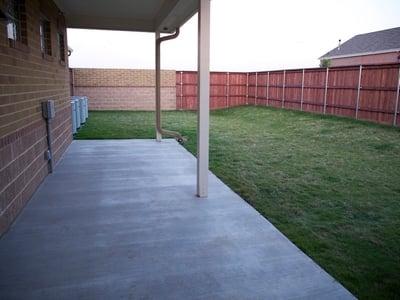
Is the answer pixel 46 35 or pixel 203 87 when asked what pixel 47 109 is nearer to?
pixel 46 35

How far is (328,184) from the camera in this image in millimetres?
5152

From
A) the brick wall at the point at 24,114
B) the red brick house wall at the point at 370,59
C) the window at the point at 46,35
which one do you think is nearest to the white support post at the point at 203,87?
the brick wall at the point at 24,114

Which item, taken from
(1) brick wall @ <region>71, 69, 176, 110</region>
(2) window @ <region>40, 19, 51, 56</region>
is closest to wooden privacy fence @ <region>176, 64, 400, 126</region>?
(1) brick wall @ <region>71, 69, 176, 110</region>

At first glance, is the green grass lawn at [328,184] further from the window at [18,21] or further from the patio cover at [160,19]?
the window at [18,21]

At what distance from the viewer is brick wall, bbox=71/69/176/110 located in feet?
57.6

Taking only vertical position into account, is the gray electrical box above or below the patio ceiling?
below

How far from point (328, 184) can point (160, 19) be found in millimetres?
4542

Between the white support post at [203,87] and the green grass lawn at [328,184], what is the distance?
0.63 metres

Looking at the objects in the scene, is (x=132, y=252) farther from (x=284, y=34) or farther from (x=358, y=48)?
(x=358, y=48)

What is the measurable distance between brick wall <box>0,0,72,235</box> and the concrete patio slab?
22cm

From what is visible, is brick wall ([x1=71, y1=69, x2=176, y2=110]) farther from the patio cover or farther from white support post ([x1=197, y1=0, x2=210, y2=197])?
white support post ([x1=197, y1=0, x2=210, y2=197])

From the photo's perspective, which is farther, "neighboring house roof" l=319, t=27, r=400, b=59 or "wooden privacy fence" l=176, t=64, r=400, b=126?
"neighboring house roof" l=319, t=27, r=400, b=59

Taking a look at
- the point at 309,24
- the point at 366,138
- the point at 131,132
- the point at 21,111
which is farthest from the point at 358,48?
the point at 21,111

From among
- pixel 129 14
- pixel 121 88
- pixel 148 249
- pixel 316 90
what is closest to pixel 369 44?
pixel 316 90
